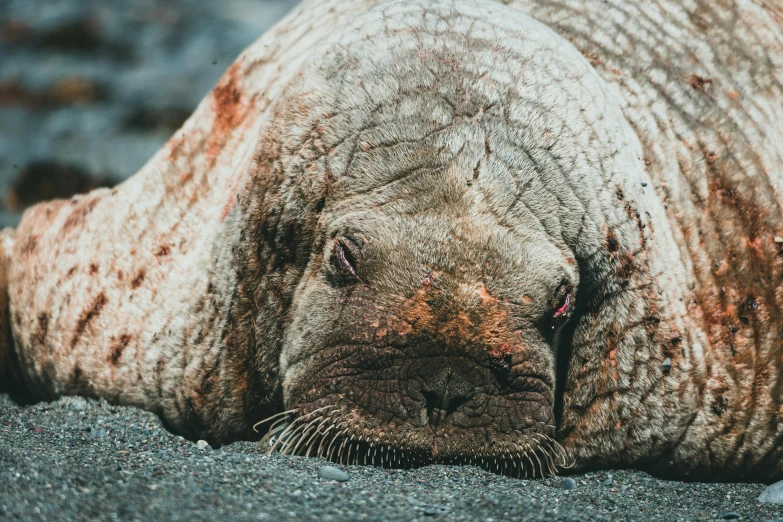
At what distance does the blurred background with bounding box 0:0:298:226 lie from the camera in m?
9.22

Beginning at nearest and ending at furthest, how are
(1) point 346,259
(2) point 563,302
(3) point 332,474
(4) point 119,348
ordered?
(3) point 332,474
(1) point 346,259
(2) point 563,302
(4) point 119,348

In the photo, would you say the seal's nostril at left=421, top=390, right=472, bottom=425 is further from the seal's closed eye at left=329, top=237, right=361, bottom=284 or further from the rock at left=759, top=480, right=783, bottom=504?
the rock at left=759, top=480, right=783, bottom=504

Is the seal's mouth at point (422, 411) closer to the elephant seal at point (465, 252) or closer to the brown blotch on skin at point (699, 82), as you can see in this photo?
the elephant seal at point (465, 252)

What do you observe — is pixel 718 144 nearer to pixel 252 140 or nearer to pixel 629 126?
pixel 629 126

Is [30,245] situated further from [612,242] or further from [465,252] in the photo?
[612,242]

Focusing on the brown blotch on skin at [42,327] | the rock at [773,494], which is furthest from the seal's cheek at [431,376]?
the brown blotch on skin at [42,327]

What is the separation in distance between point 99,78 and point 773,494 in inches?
306

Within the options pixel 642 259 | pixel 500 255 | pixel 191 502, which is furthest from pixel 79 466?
pixel 642 259

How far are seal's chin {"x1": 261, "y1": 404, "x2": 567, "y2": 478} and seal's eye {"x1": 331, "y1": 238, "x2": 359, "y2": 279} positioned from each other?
54 cm

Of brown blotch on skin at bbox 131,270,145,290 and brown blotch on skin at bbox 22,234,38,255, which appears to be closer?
brown blotch on skin at bbox 131,270,145,290

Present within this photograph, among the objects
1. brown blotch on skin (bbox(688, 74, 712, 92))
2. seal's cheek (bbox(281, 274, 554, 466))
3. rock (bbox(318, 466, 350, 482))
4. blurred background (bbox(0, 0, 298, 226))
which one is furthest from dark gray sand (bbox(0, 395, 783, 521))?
blurred background (bbox(0, 0, 298, 226))

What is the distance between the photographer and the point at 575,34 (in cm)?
509

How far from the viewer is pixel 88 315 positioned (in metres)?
5.18

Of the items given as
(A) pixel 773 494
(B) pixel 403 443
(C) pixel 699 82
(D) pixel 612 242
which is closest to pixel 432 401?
(B) pixel 403 443
